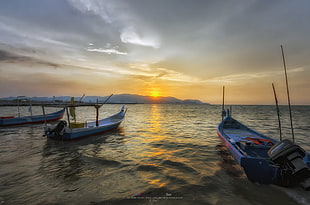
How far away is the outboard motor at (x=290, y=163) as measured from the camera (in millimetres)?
4682

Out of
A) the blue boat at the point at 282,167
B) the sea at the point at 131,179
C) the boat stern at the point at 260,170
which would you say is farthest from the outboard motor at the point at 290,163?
the sea at the point at 131,179

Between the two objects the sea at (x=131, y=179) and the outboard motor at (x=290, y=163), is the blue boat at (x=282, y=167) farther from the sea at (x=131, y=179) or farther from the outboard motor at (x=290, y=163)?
the sea at (x=131, y=179)

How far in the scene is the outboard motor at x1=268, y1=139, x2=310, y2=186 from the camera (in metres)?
4.68

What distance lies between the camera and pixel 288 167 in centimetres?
495

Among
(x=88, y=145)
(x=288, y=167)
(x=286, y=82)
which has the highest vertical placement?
(x=286, y=82)

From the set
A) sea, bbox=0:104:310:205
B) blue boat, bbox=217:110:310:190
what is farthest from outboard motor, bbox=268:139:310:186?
sea, bbox=0:104:310:205

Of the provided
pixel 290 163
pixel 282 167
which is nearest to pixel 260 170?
pixel 282 167

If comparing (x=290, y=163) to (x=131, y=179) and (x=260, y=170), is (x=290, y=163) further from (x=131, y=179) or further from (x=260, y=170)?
(x=131, y=179)

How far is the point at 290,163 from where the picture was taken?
4879mm

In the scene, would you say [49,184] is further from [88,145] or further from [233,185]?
[233,185]

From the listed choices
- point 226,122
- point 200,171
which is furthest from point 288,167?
point 226,122

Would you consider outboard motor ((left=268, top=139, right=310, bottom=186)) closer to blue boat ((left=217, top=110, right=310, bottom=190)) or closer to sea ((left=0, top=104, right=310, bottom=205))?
blue boat ((left=217, top=110, right=310, bottom=190))

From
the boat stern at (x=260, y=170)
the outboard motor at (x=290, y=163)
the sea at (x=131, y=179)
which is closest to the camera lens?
the outboard motor at (x=290, y=163)

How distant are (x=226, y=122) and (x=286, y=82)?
7714 millimetres
